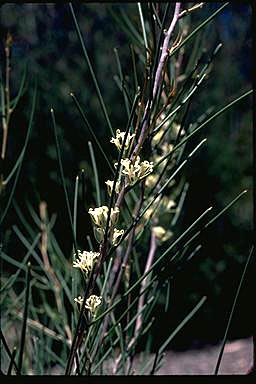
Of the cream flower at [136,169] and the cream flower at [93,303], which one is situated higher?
the cream flower at [136,169]

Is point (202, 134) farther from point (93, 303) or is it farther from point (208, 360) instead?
point (93, 303)

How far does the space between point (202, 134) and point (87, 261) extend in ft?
Answer: 9.47

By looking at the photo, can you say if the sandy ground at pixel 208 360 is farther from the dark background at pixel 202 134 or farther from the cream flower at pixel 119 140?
the cream flower at pixel 119 140

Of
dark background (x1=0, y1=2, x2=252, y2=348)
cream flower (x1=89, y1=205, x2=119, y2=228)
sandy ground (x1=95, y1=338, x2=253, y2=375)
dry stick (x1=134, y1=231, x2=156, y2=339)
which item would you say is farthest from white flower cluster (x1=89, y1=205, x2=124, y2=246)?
dark background (x1=0, y1=2, x2=252, y2=348)

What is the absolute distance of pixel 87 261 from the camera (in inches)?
14.2

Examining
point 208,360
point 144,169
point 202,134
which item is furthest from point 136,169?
point 208,360

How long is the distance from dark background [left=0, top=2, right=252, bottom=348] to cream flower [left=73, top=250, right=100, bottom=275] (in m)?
2.67

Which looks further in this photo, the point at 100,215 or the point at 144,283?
the point at 144,283

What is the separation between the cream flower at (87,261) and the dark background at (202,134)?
2667 mm

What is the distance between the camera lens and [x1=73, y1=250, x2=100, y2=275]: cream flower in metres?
0.36

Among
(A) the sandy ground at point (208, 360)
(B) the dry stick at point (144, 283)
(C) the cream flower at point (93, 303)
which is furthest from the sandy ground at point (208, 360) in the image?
(C) the cream flower at point (93, 303)

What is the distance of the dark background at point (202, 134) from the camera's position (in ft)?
10.4
